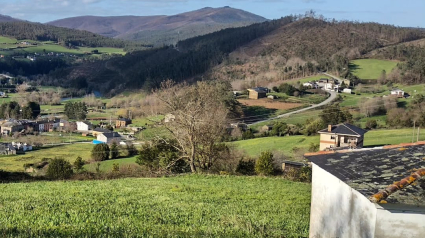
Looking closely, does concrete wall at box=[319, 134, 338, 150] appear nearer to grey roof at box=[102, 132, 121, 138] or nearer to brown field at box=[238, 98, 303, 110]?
brown field at box=[238, 98, 303, 110]

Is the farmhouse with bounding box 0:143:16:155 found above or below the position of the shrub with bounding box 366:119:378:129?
below

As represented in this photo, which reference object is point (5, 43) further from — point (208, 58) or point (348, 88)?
point (348, 88)

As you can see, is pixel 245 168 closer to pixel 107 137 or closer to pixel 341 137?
pixel 341 137

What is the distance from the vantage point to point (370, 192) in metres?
6.71

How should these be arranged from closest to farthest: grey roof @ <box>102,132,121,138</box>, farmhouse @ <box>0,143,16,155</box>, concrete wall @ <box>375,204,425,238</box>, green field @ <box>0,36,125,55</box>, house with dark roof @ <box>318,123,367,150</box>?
concrete wall @ <box>375,204,425,238</box> → house with dark roof @ <box>318,123,367,150</box> → farmhouse @ <box>0,143,16,155</box> → grey roof @ <box>102,132,121,138</box> → green field @ <box>0,36,125,55</box>

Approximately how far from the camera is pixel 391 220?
6.45 meters

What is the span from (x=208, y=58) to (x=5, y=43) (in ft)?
279

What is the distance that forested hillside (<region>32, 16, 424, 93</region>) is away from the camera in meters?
99.3

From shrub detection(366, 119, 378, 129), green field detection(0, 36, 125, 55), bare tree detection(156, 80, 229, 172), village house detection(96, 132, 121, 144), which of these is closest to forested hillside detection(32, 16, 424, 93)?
green field detection(0, 36, 125, 55)

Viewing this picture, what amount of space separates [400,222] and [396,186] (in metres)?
0.54

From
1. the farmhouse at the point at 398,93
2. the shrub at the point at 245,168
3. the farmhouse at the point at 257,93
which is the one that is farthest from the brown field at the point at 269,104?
the shrub at the point at 245,168

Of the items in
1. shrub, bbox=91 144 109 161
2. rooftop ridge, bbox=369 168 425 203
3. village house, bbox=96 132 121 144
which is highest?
rooftop ridge, bbox=369 168 425 203

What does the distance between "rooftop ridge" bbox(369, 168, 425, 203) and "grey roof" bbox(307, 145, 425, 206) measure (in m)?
0.06

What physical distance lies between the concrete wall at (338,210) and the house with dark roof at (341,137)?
93.7 feet
